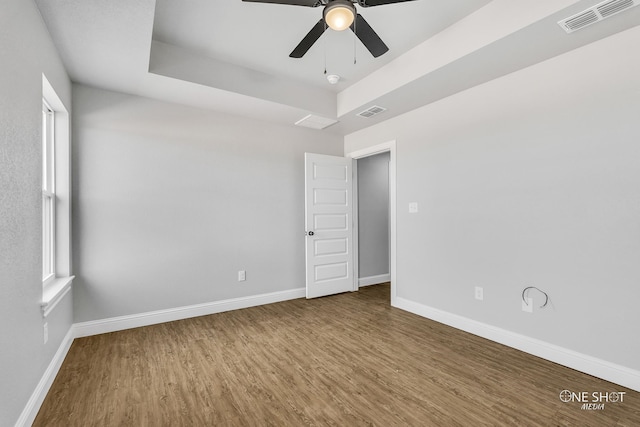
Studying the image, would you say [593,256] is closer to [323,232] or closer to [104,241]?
[323,232]

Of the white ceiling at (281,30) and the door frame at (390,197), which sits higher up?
the white ceiling at (281,30)

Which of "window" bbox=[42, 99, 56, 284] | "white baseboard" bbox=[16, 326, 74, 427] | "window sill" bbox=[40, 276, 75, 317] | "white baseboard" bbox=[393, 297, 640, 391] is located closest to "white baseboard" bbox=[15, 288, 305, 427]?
"white baseboard" bbox=[16, 326, 74, 427]

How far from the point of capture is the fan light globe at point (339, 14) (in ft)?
5.66

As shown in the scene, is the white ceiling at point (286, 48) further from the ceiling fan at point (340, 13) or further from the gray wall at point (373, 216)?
the gray wall at point (373, 216)

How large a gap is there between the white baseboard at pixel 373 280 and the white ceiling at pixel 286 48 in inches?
110

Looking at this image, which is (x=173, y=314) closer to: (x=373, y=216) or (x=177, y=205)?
(x=177, y=205)

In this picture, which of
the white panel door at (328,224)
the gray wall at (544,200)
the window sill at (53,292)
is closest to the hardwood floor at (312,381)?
the gray wall at (544,200)

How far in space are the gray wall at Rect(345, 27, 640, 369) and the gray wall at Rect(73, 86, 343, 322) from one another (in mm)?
1937

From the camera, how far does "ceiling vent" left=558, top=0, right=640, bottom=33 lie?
6.13 ft

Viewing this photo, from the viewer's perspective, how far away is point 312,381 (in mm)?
2211

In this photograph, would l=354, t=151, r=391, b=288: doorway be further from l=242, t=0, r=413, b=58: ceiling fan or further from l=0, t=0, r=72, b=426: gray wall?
l=0, t=0, r=72, b=426: gray wall

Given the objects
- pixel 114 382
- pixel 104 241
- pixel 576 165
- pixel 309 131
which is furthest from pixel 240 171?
pixel 576 165

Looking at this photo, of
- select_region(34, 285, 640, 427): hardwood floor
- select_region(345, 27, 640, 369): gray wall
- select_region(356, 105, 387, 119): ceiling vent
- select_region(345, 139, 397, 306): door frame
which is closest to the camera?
select_region(34, 285, 640, 427): hardwood floor

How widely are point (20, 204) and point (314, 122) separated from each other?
10.6ft
